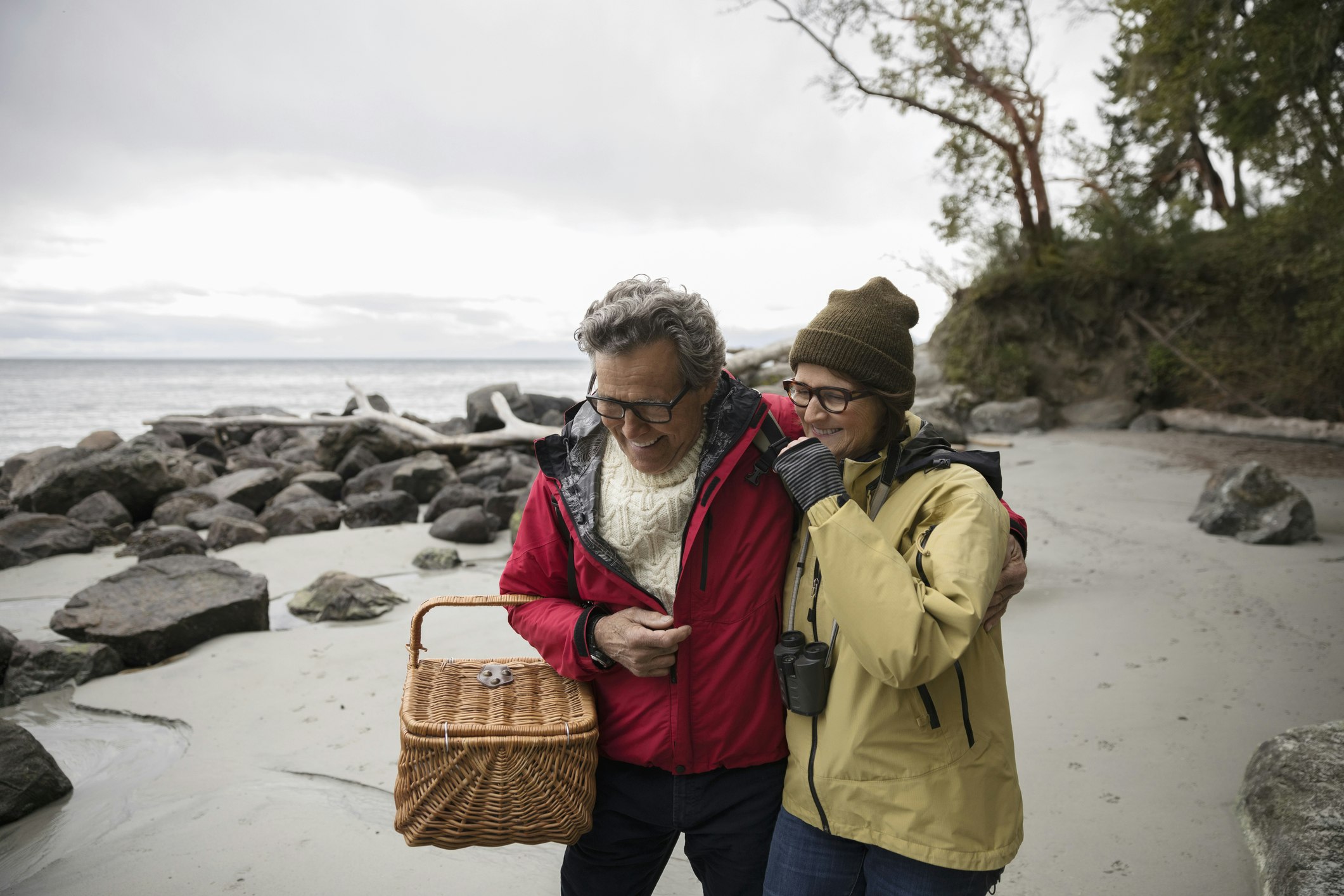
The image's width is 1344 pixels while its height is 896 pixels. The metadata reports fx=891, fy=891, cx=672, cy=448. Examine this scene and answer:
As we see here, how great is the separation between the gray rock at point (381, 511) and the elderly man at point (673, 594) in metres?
7.68

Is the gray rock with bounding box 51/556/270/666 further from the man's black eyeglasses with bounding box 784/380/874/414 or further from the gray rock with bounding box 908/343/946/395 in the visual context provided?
the gray rock with bounding box 908/343/946/395

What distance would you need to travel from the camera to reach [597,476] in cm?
219

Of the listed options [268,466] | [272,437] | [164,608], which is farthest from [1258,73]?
[272,437]

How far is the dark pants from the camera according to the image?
82.0 inches

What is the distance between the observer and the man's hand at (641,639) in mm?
1963

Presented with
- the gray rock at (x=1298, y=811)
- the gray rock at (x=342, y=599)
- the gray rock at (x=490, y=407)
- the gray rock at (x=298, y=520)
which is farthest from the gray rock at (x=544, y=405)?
the gray rock at (x=1298, y=811)

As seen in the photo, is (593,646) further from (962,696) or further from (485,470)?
(485,470)

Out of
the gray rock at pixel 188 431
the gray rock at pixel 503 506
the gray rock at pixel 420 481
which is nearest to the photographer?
the gray rock at pixel 503 506

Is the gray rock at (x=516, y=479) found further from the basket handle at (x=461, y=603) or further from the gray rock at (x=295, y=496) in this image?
the basket handle at (x=461, y=603)

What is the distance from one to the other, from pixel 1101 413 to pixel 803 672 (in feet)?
46.9

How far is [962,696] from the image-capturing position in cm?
183

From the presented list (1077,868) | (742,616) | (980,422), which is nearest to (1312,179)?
(980,422)

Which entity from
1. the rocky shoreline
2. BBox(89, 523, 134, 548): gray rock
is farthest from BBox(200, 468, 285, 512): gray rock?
BBox(89, 523, 134, 548): gray rock

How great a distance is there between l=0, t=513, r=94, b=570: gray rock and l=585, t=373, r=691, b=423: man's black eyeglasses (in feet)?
26.8
